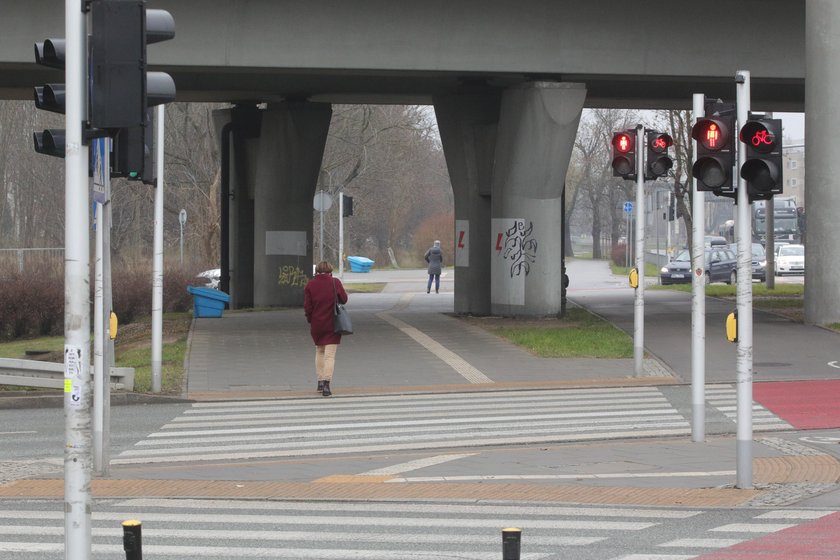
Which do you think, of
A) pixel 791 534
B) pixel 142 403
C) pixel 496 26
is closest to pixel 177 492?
pixel 791 534

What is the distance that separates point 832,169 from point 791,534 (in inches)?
804

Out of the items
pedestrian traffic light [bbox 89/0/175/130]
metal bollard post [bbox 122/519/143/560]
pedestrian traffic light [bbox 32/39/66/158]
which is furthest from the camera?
pedestrian traffic light [bbox 32/39/66/158]

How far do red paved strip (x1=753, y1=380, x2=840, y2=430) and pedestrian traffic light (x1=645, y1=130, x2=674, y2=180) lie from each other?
3.36 meters

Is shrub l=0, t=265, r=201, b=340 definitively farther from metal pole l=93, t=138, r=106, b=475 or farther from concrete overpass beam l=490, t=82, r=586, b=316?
metal pole l=93, t=138, r=106, b=475

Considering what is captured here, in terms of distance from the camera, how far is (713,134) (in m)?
11.3

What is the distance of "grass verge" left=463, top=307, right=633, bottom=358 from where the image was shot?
78.4ft

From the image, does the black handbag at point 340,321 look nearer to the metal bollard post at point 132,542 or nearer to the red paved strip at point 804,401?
the red paved strip at point 804,401

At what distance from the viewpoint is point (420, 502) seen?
10.7 m

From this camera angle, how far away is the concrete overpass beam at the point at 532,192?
2970cm

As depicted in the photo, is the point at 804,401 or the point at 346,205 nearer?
the point at 804,401

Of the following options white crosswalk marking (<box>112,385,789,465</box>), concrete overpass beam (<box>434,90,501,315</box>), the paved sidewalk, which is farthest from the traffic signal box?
concrete overpass beam (<box>434,90,501,315</box>)

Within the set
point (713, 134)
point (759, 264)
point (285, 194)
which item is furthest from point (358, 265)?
point (713, 134)

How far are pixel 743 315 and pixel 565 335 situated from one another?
14.9 meters

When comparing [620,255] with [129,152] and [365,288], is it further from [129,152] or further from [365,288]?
[129,152]
